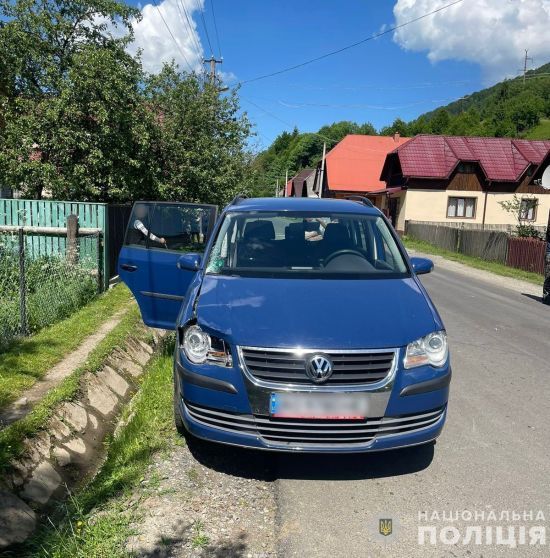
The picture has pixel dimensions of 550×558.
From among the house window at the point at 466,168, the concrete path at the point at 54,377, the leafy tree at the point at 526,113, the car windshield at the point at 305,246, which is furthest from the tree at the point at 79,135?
the leafy tree at the point at 526,113

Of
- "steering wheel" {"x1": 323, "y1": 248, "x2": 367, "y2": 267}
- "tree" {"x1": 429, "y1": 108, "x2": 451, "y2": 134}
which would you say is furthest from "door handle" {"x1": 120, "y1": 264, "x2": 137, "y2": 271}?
"tree" {"x1": 429, "y1": 108, "x2": 451, "y2": 134}

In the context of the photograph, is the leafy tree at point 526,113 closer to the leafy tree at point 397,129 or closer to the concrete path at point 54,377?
the leafy tree at point 397,129

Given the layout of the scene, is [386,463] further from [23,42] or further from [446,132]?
[446,132]

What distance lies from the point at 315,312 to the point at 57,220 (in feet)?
27.0

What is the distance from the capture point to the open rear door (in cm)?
561

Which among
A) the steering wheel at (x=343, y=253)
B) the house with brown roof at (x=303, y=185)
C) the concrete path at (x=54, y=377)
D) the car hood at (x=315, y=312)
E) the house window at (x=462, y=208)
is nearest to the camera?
the car hood at (x=315, y=312)

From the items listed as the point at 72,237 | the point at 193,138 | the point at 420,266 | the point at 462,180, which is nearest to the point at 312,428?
the point at 420,266

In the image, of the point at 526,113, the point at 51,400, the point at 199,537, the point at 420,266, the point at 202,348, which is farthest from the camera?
the point at 526,113

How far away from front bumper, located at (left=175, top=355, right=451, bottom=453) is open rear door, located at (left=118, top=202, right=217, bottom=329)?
89.6 inches

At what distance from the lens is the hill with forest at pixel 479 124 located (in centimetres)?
8925

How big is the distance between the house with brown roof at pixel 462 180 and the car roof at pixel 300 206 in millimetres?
33225

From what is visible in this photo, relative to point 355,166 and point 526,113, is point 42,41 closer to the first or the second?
point 355,166

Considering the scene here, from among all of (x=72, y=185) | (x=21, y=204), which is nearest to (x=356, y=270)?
(x=21, y=204)

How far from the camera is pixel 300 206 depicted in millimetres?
5125
